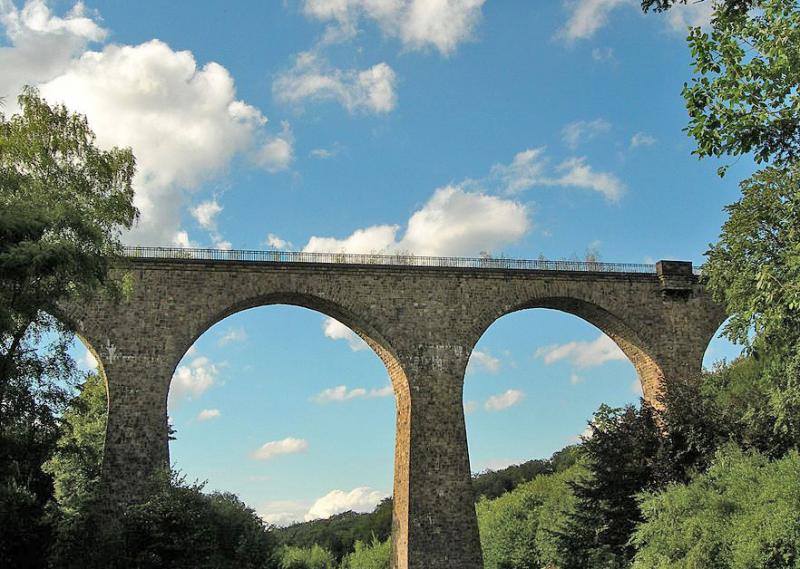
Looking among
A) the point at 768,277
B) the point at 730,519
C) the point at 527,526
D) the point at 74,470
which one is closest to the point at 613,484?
the point at 730,519

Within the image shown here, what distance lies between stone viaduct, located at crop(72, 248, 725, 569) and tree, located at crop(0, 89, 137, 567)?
8.08ft

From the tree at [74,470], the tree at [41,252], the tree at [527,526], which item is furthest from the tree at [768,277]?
the tree at [527,526]

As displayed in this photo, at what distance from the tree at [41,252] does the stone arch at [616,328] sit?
1311 cm

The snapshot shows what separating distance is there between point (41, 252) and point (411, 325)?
1319cm

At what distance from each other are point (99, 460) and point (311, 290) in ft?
28.2

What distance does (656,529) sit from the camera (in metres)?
18.9

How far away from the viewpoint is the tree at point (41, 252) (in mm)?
Answer: 16297

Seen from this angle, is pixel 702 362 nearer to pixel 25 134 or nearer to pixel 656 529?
pixel 656 529

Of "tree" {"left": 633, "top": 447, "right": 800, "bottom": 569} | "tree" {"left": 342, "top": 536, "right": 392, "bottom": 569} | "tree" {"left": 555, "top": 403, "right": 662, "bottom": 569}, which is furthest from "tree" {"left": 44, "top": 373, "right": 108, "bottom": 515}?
"tree" {"left": 342, "top": 536, "right": 392, "bottom": 569}

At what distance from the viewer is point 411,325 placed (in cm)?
2642

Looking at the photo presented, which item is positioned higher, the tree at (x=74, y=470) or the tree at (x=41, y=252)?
the tree at (x=41, y=252)

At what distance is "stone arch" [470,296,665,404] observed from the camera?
27972 mm

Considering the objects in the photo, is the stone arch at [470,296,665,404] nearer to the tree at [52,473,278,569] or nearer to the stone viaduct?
the stone viaduct

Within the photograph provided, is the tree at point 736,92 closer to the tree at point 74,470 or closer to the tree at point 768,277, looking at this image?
the tree at point 768,277
